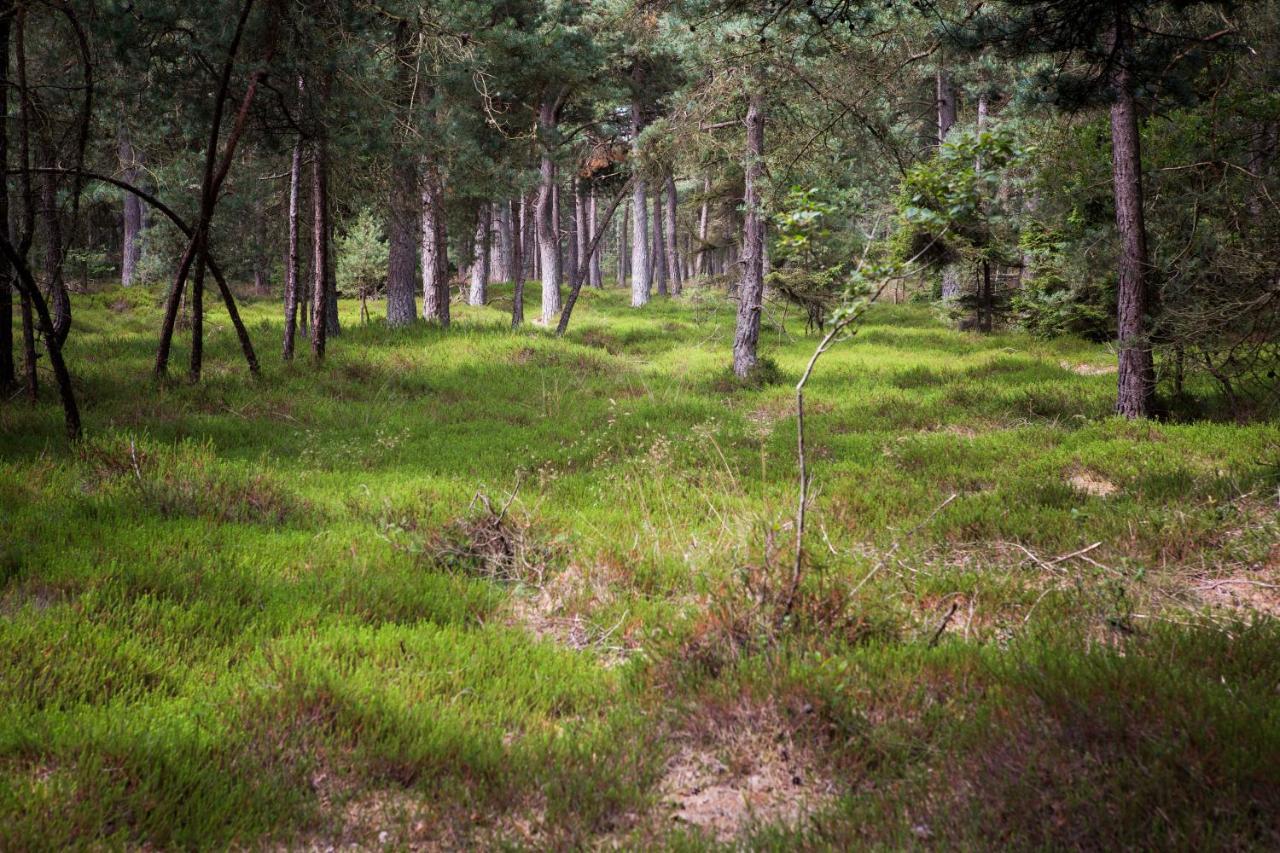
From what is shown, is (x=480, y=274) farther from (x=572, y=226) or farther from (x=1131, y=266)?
(x=1131, y=266)

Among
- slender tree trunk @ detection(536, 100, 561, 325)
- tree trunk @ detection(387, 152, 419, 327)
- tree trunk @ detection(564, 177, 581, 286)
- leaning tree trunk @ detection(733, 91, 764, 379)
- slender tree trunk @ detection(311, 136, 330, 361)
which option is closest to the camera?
slender tree trunk @ detection(311, 136, 330, 361)

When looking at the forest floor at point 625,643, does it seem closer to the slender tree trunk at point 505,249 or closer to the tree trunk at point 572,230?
the tree trunk at point 572,230

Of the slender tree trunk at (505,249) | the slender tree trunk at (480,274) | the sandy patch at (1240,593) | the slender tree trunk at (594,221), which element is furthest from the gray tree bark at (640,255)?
the sandy patch at (1240,593)

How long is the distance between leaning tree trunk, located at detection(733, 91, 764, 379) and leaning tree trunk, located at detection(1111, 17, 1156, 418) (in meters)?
5.54

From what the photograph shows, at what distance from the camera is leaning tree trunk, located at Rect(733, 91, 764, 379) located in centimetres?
1337

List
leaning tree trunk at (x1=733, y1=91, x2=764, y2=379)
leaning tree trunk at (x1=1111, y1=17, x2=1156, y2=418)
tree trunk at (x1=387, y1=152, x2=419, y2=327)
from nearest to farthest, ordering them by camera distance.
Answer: leaning tree trunk at (x1=1111, y1=17, x2=1156, y2=418) → leaning tree trunk at (x1=733, y1=91, x2=764, y2=379) → tree trunk at (x1=387, y1=152, x2=419, y2=327)

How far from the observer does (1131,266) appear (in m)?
8.98

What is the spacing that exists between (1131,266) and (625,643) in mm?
8160

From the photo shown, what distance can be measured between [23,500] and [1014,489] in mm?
7523

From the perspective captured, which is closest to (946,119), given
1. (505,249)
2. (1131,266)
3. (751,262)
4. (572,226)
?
(751,262)

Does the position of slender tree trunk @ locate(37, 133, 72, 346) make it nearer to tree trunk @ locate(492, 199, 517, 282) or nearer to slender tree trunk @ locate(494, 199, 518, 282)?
slender tree trunk @ locate(494, 199, 518, 282)

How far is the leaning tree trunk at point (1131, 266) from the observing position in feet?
29.4

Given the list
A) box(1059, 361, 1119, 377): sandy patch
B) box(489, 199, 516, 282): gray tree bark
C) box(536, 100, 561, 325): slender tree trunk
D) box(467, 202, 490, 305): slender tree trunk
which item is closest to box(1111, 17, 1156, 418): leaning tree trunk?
box(1059, 361, 1119, 377): sandy patch

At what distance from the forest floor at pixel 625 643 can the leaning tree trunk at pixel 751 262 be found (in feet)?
18.6
